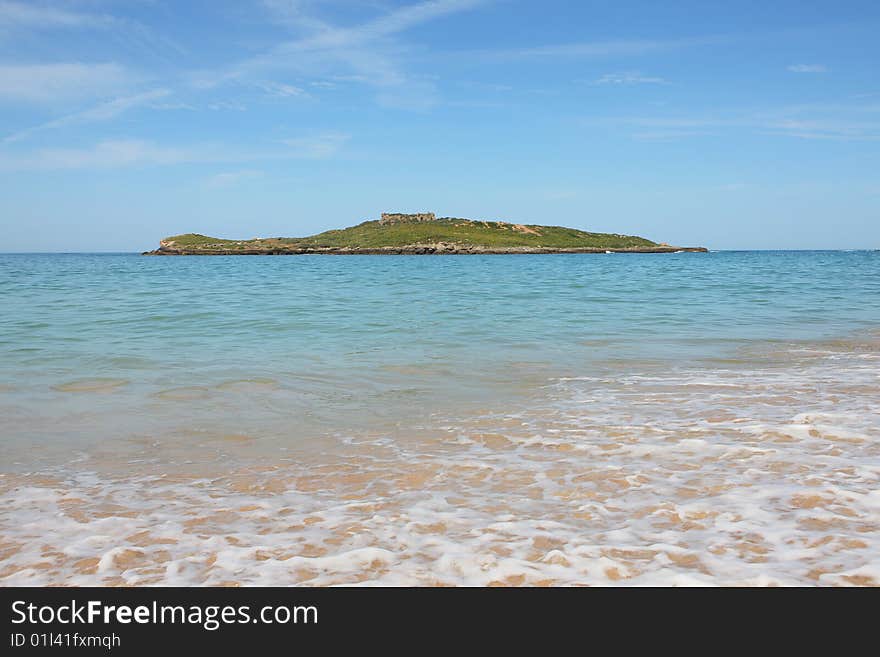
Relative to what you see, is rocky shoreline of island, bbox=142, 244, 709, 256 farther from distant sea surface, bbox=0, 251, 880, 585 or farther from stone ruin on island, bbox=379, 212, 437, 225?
distant sea surface, bbox=0, 251, 880, 585

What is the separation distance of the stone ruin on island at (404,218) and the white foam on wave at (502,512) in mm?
177858

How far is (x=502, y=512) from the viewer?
4016mm

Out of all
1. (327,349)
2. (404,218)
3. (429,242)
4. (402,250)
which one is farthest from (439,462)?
(404,218)

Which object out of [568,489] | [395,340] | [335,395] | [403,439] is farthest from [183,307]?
[568,489]

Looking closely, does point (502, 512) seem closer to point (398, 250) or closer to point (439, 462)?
point (439, 462)

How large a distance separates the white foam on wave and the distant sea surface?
0.06 feet

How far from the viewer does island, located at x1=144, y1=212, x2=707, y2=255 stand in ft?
463

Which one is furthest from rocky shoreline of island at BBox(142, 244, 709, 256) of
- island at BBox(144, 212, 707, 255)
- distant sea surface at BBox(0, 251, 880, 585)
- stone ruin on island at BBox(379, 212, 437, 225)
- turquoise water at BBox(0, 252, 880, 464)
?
distant sea surface at BBox(0, 251, 880, 585)

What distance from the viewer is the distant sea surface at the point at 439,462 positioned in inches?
133

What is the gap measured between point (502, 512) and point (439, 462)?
1.10m

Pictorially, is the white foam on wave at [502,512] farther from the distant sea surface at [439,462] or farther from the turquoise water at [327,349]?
the turquoise water at [327,349]

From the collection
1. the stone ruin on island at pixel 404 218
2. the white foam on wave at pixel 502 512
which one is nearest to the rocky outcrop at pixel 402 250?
the stone ruin on island at pixel 404 218
